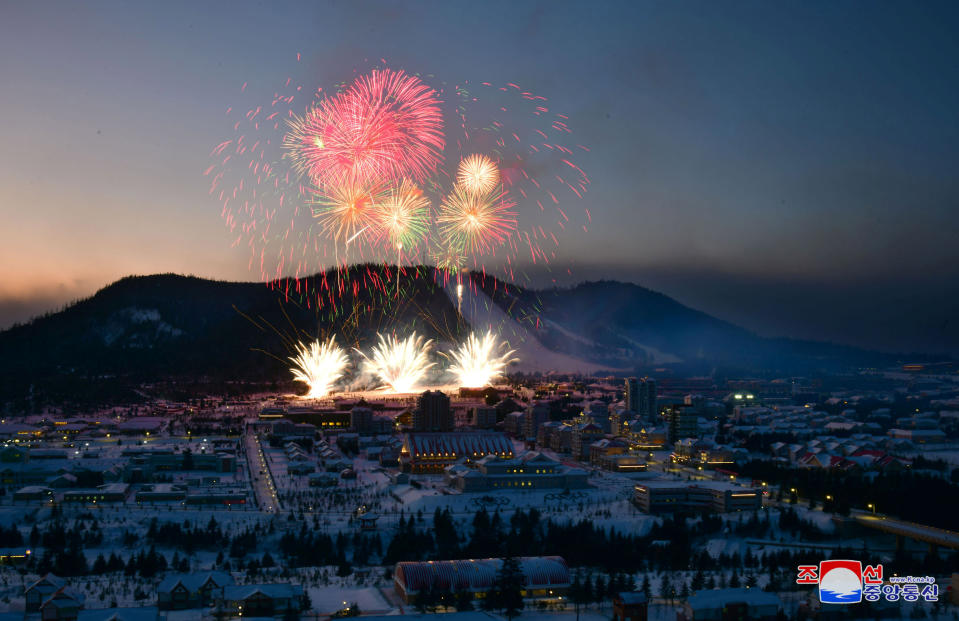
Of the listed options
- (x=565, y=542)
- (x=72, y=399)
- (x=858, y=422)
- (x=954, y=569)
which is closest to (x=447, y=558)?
(x=565, y=542)

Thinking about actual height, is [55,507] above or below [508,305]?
below

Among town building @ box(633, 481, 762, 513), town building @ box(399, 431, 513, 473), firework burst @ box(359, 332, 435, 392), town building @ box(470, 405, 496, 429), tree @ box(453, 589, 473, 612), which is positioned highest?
firework burst @ box(359, 332, 435, 392)

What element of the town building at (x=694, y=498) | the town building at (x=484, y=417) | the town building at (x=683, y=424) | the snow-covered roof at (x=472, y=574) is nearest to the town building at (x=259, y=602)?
the snow-covered roof at (x=472, y=574)

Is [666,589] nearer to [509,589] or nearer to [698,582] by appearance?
[698,582]

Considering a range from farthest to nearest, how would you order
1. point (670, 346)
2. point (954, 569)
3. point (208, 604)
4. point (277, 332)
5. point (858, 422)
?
point (670, 346)
point (277, 332)
point (858, 422)
point (954, 569)
point (208, 604)

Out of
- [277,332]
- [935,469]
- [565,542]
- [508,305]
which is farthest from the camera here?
[508,305]

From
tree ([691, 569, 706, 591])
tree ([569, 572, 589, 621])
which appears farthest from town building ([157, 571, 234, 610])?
tree ([691, 569, 706, 591])

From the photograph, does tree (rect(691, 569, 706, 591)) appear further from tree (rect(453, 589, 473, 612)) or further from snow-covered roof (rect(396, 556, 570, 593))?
tree (rect(453, 589, 473, 612))

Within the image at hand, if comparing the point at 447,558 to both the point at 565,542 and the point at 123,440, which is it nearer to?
the point at 565,542

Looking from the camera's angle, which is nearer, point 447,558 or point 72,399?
point 447,558

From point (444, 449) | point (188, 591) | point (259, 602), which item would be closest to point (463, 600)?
point (259, 602)
